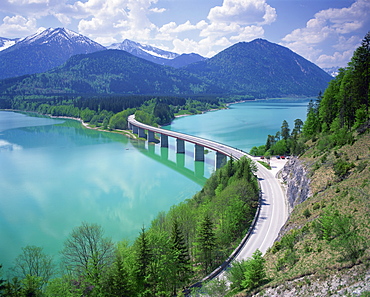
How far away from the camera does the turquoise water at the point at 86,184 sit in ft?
109

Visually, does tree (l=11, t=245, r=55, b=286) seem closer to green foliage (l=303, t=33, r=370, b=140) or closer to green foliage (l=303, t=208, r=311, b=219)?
green foliage (l=303, t=208, r=311, b=219)

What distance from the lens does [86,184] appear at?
48.5 meters

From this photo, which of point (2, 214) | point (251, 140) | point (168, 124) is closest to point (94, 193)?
point (2, 214)

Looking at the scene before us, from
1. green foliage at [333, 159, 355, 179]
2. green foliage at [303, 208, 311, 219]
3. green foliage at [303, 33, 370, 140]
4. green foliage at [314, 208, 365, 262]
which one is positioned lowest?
green foliage at [303, 208, 311, 219]

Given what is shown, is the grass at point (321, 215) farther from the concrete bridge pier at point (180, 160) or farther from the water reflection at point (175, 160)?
the concrete bridge pier at point (180, 160)

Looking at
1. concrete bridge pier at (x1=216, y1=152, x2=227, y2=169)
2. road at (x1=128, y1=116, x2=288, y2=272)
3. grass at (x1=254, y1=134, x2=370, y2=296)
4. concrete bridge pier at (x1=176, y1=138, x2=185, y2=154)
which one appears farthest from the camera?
concrete bridge pier at (x1=176, y1=138, x2=185, y2=154)

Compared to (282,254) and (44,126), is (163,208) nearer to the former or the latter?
(282,254)

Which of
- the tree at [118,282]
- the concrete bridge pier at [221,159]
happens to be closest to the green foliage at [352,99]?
the concrete bridge pier at [221,159]

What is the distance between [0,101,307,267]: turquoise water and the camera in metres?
33.2

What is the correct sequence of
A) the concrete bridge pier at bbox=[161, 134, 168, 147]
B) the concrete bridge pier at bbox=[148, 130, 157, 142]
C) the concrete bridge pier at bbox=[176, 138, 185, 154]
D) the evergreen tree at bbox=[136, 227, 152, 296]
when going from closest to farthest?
the evergreen tree at bbox=[136, 227, 152, 296], the concrete bridge pier at bbox=[176, 138, 185, 154], the concrete bridge pier at bbox=[161, 134, 168, 147], the concrete bridge pier at bbox=[148, 130, 157, 142]

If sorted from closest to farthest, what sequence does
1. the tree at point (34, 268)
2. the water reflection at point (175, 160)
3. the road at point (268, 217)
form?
the tree at point (34, 268) < the road at point (268, 217) < the water reflection at point (175, 160)

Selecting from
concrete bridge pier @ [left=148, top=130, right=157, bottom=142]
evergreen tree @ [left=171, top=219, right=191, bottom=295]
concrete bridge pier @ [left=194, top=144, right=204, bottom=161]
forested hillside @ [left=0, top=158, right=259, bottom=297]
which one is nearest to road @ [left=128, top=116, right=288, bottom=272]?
forested hillside @ [left=0, top=158, right=259, bottom=297]

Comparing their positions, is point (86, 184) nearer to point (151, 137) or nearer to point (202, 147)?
point (202, 147)

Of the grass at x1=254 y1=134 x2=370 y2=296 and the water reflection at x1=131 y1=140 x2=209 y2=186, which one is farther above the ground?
the grass at x1=254 y1=134 x2=370 y2=296
